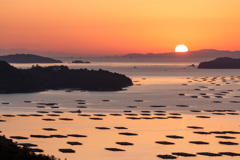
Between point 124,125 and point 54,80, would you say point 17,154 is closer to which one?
point 124,125

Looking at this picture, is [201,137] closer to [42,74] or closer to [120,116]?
[120,116]

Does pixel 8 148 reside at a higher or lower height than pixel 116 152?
higher

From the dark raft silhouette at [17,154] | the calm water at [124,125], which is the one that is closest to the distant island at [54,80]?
the calm water at [124,125]

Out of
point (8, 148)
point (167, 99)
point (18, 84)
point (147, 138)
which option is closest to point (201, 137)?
point (147, 138)

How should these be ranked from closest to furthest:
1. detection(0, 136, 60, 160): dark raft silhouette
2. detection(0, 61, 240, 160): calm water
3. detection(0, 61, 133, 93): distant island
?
detection(0, 136, 60, 160): dark raft silhouette
detection(0, 61, 240, 160): calm water
detection(0, 61, 133, 93): distant island

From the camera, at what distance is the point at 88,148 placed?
214 ft

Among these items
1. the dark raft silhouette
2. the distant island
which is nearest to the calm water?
the dark raft silhouette

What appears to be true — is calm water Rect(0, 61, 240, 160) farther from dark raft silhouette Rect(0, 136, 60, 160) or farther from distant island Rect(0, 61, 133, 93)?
distant island Rect(0, 61, 133, 93)

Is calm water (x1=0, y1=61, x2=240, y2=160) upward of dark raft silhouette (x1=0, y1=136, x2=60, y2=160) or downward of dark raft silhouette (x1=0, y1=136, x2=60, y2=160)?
downward

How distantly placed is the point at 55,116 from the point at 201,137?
34.6m

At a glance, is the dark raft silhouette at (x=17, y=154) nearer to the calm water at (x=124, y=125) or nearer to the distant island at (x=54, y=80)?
the calm water at (x=124, y=125)

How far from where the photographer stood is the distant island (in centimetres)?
17225

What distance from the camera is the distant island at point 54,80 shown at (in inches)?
6781

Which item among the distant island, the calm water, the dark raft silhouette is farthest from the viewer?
the distant island
